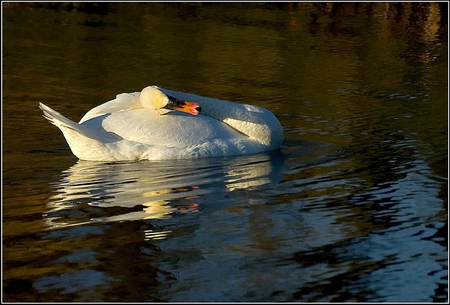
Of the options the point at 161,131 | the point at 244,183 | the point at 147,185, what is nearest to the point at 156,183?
the point at 147,185

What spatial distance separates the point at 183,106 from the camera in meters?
9.09

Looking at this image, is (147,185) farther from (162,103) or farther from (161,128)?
(162,103)

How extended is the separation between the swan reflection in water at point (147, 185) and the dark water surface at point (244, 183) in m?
0.03

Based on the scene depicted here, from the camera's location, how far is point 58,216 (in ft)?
23.0

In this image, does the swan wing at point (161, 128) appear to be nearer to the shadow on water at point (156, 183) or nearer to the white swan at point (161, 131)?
the white swan at point (161, 131)

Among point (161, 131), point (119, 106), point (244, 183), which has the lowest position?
point (244, 183)

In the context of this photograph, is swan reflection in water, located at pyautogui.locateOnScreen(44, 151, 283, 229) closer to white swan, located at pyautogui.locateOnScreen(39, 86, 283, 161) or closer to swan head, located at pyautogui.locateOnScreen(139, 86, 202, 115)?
white swan, located at pyautogui.locateOnScreen(39, 86, 283, 161)

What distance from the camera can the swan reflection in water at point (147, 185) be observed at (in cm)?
711

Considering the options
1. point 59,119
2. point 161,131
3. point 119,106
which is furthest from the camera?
point 119,106

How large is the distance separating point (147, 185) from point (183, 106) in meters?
1.40

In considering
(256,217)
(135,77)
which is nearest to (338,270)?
(256,217)

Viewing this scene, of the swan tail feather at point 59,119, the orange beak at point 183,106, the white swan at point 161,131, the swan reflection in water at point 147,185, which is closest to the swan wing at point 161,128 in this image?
the white swan at point 161,131

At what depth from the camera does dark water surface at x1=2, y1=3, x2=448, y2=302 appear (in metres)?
5.67

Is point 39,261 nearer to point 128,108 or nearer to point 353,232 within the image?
point 353,232
